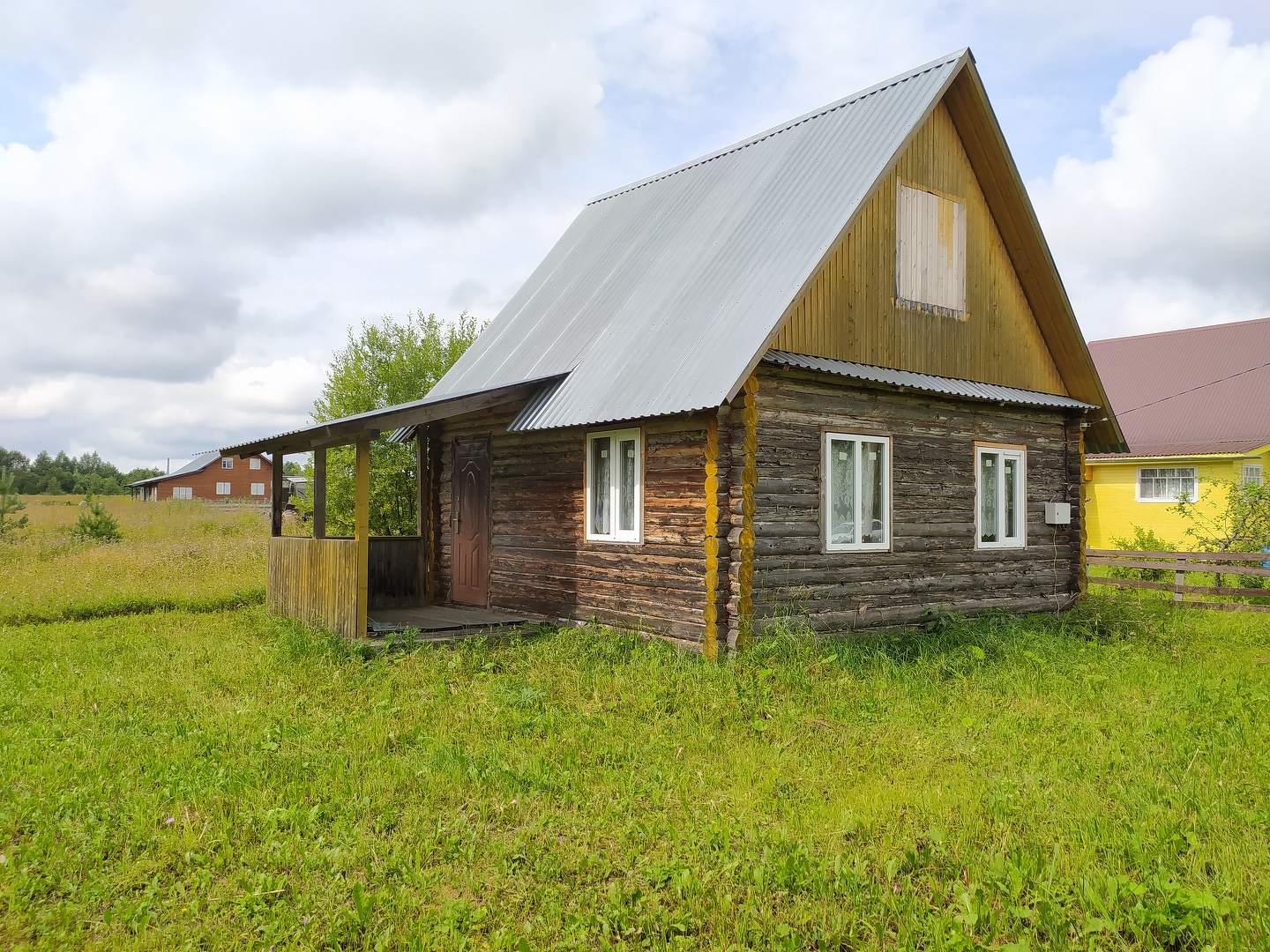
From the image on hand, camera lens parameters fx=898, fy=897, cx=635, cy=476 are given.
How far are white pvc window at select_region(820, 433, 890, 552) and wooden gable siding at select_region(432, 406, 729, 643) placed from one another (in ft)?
5.54

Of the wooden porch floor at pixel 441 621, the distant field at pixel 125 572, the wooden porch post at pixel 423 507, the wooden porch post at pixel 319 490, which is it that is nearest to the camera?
the wooden porch floor at pixel 441 621

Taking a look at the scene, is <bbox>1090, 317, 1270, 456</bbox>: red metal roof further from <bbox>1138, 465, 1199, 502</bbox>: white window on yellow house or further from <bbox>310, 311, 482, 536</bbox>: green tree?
<bbox>310, 311, 482, 536</bbox>: green tree

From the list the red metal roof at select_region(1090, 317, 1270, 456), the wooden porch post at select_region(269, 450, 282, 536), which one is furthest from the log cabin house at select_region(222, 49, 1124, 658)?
the red metal roof at select_region(1090, 317, 1270, 456)

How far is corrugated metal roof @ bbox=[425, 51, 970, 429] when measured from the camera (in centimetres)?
997

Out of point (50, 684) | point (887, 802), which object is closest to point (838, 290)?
point (887, 802)

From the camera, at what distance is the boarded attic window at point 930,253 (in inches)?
462

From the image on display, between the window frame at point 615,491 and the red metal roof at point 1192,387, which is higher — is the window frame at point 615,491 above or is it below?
below

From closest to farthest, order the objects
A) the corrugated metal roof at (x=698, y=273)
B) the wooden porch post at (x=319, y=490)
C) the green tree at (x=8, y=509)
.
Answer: the corrugated metal roof at (x=698, y=273) → the wooden porch post at (x=319, y=490) → the green tree at (x=8, y=509)

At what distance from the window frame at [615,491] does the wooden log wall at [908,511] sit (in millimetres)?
1482

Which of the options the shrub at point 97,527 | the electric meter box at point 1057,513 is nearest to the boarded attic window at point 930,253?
the electric meter box at point 1057,513

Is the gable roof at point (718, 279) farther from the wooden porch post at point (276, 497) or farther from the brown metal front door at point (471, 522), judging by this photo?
the wooden porch post at point (276, 497)

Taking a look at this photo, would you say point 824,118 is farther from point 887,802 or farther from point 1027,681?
point 887,802

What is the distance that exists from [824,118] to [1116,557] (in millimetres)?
10502

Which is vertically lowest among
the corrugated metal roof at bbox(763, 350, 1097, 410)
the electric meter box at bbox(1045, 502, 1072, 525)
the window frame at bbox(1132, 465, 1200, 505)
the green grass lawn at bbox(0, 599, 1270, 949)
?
the green grass lawn at bbox(0, 599, 1270, 949)
